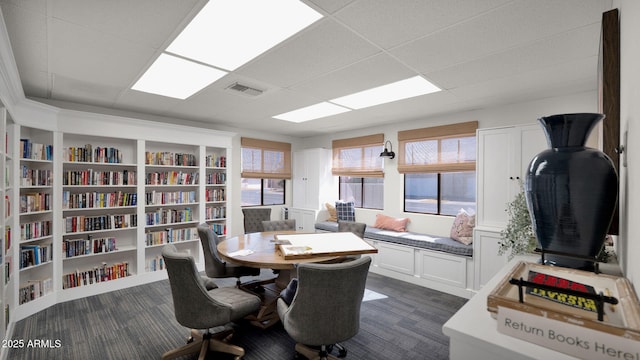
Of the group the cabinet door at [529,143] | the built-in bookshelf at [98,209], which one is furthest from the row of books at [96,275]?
the cabinet door at [529,143]

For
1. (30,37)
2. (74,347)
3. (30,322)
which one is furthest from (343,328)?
(30,322)

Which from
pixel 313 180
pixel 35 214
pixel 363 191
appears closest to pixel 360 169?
pixel 363 191

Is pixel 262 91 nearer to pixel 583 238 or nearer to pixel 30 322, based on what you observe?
pixel 583 238

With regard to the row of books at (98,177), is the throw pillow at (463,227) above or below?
below

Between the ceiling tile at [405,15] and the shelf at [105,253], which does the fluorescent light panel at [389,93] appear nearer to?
the ceiling tile at [405,15]

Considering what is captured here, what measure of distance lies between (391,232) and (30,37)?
14.9ft

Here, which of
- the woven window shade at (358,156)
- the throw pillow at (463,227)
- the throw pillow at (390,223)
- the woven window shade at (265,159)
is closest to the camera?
the throw pillow at (463,227)

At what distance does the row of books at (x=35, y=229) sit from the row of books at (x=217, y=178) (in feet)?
6.71

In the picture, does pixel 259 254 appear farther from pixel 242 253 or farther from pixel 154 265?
pixel 154 265

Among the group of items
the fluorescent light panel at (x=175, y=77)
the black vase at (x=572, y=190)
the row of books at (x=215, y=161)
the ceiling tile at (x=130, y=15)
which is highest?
the ceiling tile at (x=130, y=15)

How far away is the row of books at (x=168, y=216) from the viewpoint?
13.8 feet

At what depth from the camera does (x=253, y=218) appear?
4922 mm

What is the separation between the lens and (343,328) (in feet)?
6.36

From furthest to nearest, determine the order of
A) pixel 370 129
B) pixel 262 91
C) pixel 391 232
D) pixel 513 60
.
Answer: pixel 370 129 < pixel 391 232 < pixel 262 91 < pixel 513 60
